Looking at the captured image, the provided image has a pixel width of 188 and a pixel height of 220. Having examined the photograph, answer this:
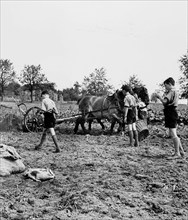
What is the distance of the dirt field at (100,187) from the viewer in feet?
13.4

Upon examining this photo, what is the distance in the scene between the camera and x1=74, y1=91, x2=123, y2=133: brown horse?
1124 cm

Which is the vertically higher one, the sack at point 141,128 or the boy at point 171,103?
the boy at point 171,103

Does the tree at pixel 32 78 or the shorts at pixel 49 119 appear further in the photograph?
the tree at pixel 32 78

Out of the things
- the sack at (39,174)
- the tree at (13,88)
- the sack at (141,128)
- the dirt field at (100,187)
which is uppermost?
the tree at (13,88)

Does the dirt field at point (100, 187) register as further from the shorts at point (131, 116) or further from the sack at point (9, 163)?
the shorts at point (131, 116)

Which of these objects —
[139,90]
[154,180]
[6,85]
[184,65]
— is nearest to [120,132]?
[139,90]

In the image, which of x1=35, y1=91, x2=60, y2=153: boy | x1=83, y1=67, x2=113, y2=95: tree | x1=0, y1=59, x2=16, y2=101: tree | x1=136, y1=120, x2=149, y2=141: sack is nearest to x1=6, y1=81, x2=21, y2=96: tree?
x1=0, y1=59, x2=16, y2=101: tree

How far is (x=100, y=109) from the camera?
1150 cm

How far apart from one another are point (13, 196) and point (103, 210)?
1.37m

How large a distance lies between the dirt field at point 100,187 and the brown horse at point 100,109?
11.0 feet

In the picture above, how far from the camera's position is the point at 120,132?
11.3 m

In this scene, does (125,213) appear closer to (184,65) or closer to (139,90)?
(139,90)

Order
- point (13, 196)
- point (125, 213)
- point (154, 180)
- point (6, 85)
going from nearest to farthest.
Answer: point (125, 213)
point (13, 196)
point (154, 180)
point (6, 85)

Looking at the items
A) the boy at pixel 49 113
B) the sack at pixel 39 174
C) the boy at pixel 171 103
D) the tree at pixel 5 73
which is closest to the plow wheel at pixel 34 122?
the boy at pixel 49 113
